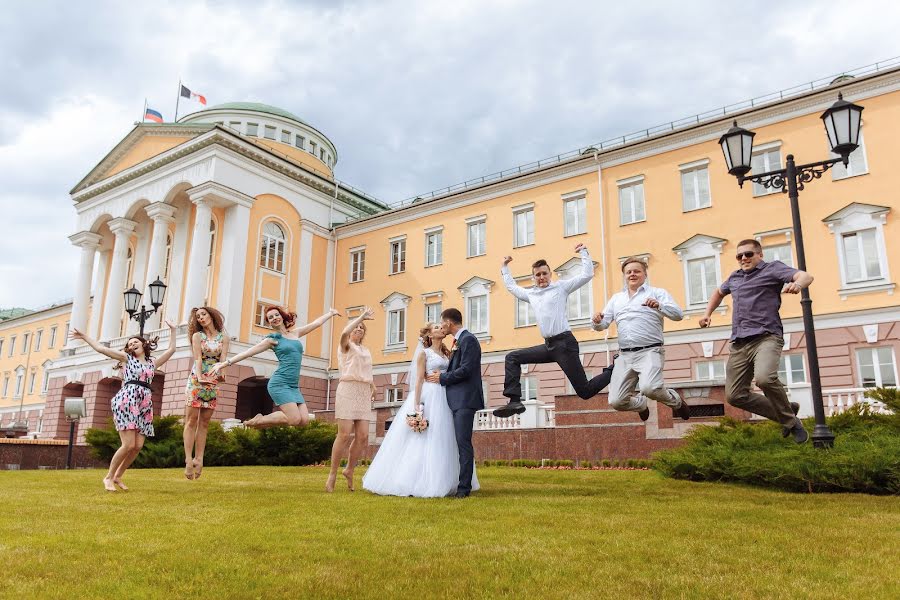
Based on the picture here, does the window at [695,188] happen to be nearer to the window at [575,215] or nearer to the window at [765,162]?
→ the window at [765,162]

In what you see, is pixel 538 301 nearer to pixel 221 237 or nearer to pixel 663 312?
pixel 663 312

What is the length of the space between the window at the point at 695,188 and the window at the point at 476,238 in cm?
1007

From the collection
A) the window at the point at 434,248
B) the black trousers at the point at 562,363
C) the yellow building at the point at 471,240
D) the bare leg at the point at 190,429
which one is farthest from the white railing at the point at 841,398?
the window at the point at 434,248

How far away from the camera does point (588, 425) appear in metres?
19.2

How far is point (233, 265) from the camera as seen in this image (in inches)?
1377

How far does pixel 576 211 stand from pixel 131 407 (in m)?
25.0

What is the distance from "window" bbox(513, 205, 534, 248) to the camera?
3284cm

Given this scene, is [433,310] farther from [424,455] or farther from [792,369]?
[424,455]

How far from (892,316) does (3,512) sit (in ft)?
83.6

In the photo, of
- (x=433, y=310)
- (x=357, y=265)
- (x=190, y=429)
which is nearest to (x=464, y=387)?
(x=190, y=429)

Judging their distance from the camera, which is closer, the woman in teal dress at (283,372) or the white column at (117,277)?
the woman in teal dress at (283,372)

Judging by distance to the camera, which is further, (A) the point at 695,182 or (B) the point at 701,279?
(A) the point at 695,182

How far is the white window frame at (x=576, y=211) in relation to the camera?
3100 cm

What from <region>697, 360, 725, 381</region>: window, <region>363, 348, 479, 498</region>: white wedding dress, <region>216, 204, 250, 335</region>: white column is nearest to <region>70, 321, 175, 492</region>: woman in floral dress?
<region>363, 348, 479, 498</region>: white wedding dress
